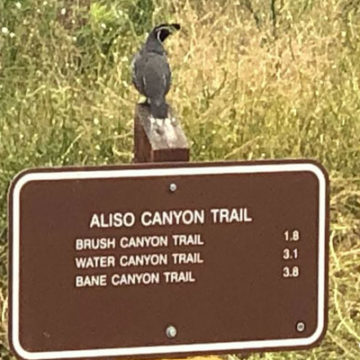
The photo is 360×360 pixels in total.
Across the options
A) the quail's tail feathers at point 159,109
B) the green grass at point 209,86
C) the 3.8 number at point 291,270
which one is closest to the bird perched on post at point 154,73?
the quail's tail feathers at point 159,109

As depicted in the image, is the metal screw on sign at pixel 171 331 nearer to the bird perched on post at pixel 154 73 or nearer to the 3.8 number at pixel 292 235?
the 3.8 number at pixel 292 235

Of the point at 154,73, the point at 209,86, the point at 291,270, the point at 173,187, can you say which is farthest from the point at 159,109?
the point at 209,86

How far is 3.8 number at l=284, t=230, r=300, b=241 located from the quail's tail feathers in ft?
0.72

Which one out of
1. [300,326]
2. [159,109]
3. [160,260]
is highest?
[159,109]

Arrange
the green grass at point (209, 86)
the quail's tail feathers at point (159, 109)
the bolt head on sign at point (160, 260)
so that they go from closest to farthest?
1. the bolt head on sign at point (160, 260)
2. the quail's tail feathers at point (159, 109)
3. the green grass at point (209, 86)

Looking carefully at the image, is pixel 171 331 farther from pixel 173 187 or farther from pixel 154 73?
pixel 154 73

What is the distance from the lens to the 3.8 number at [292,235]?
1.66 meters

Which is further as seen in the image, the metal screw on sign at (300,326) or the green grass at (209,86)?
the green grass at (209,86)

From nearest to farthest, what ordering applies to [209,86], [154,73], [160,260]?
1. [160,260]
2. [154,73]
3. [209,86]

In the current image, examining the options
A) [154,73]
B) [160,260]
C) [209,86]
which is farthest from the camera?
[209,86]

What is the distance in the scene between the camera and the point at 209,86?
13.4 feet

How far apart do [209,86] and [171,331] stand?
2523 millimetres

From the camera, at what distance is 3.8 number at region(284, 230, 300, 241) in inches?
65.4

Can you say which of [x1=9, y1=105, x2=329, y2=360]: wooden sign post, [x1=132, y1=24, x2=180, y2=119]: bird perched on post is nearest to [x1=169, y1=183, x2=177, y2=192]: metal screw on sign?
[x1=9, y1=105, x2=329, y2=360]: wooden sign post
